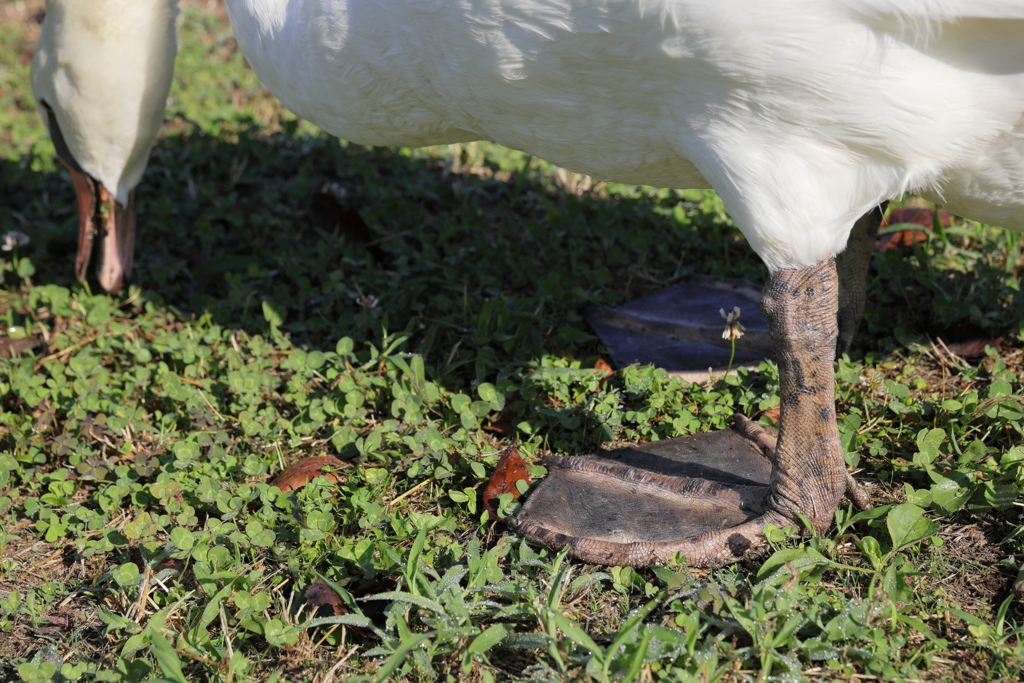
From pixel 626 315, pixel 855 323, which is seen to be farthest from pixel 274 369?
pixel 855 323

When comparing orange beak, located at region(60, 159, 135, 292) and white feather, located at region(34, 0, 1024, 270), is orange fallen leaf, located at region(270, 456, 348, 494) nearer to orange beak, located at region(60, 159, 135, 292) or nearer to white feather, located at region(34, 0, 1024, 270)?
white feather, located at region(34, 0, 1024, 270)

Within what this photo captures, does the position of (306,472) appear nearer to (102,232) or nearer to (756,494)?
(756,494)

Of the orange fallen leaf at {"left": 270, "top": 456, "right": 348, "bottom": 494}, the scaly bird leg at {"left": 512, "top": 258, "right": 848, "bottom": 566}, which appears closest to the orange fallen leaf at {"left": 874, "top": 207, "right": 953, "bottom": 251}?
the scaly bird leg at {"left": 512, "top": 258, "right": 848, "bottom": 566}

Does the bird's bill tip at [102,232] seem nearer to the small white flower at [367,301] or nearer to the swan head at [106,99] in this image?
the swan head at [106,99]

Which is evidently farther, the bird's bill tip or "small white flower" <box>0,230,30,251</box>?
"small white flower" <box>0,230,30,251</box>

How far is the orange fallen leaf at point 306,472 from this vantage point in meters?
2.69

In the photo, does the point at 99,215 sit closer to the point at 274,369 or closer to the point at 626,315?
the point at 274,369

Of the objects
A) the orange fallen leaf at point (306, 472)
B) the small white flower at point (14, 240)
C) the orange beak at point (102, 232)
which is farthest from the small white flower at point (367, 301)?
the small white flower at point (14, 240)

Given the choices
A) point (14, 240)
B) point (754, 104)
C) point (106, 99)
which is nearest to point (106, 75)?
point (106, 99)

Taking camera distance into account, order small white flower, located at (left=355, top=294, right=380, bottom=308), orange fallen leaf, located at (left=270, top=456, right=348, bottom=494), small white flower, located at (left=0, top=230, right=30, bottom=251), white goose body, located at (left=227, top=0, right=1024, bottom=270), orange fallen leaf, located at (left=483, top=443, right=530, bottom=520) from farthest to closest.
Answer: small white flower, located at (left=0, top=230, right=30, bottom=251) < small white flower, located at (left=355, top=294, right=380, bottom=308) < orange fallen leaf, located at (left=270, top=456, right=348, bottom=494) < orange fallen leaf, located at (left=483, top=443, right=530, bottom=520) < white goose body, located at (left=227, top=0, right=1024, bottom=270)

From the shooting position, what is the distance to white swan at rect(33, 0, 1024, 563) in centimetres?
197

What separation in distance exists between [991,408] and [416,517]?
1.78m

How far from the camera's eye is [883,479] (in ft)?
8.52

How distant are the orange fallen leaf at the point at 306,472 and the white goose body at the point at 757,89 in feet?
3.77
